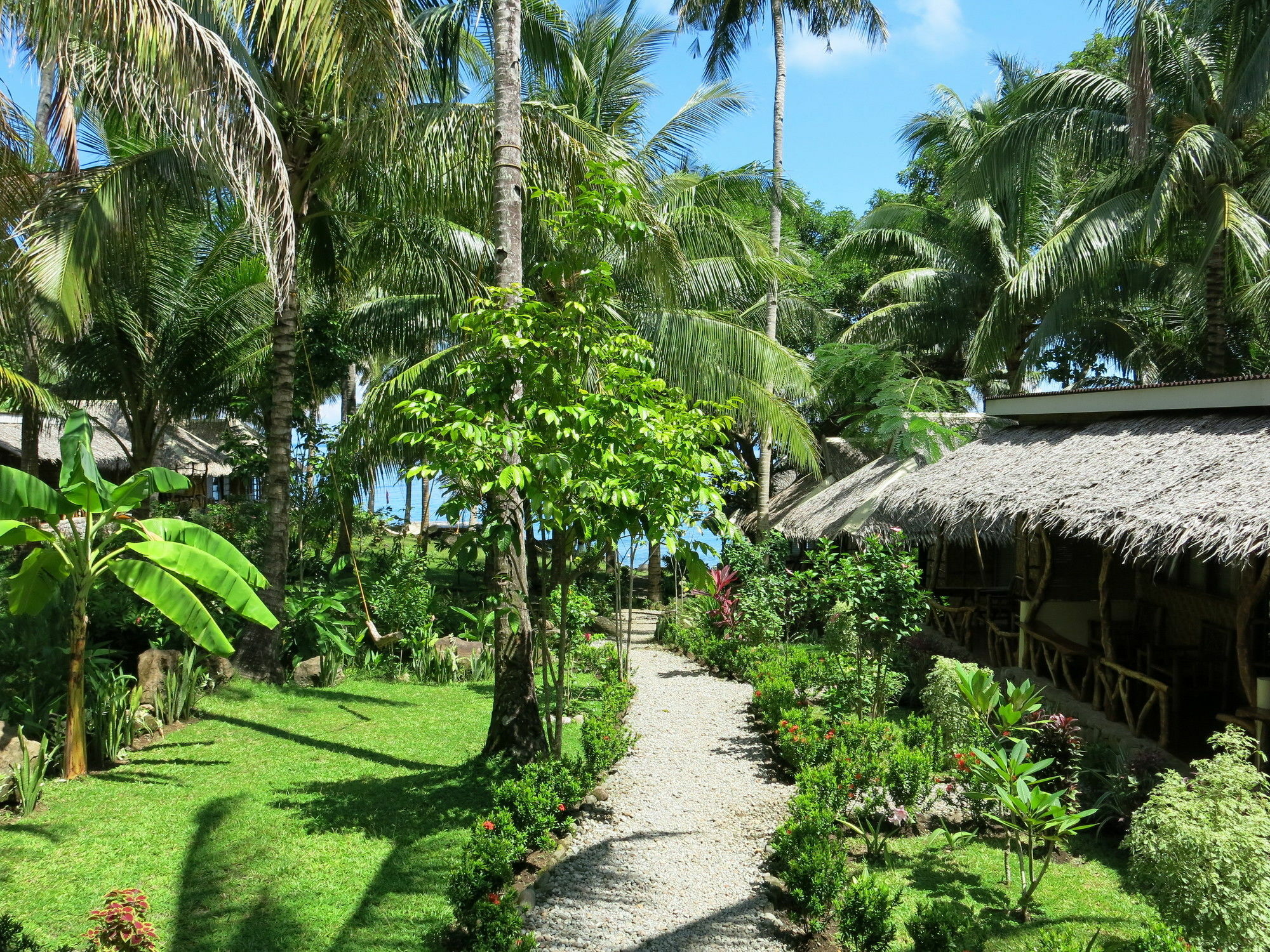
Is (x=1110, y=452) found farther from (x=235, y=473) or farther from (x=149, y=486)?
(x=235, y=473)

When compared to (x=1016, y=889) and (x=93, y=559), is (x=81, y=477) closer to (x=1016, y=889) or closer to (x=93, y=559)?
(x=93, y=559)

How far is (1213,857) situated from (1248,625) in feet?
11.6

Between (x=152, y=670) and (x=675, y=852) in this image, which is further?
(x=152, y=670)

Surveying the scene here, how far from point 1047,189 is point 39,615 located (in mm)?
18871

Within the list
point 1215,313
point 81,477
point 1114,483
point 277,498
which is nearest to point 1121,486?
point 1114,483

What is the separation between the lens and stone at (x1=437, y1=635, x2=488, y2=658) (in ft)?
38.0

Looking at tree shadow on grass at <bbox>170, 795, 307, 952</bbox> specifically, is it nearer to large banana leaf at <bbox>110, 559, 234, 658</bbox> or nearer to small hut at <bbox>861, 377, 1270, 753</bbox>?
large banana leaf at <bbox>110, 559, 234, 658</bbox>

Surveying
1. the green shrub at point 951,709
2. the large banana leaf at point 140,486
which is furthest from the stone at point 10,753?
the green shrub at point 951,709

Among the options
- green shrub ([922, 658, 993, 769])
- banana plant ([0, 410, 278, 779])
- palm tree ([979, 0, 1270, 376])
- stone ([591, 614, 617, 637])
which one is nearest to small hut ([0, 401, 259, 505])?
stone ([591, 614, 617, 637])

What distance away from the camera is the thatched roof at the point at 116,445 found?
21.7 metres

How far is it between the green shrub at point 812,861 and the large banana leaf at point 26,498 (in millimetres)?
5470

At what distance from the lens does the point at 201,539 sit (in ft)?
22.4

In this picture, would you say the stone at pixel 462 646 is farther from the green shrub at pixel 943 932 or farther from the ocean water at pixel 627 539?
the green shrub at pixel 943 932

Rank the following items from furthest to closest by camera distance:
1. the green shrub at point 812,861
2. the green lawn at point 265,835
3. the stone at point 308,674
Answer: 1. the stone at point 308,674
2. the green shrub at point 812,861
3. the green lawn at point 265,835
